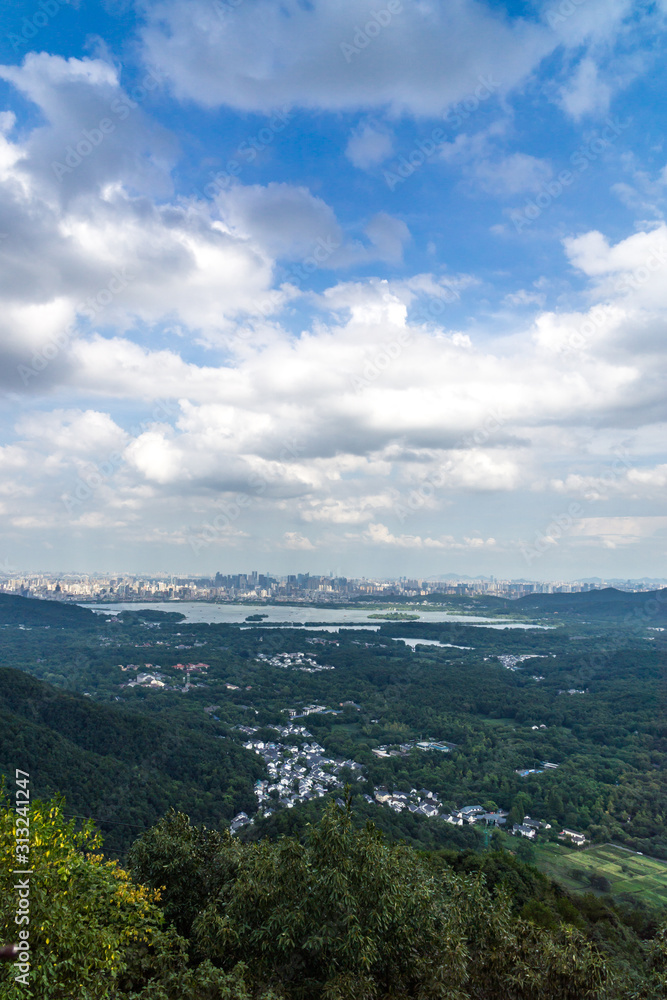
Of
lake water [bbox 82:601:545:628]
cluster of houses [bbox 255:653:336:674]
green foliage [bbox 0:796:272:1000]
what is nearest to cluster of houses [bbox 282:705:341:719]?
cluster of houses [bbox 255:653:336:674]

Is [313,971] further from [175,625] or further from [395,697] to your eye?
[175,625]

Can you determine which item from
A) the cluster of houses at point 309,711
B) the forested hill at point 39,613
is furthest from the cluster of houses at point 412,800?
the forested hill at point 39,613

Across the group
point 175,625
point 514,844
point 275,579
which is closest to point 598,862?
point 514,844

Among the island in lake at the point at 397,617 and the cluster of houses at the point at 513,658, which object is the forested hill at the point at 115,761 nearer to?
the cluster of houses at the point at 513,658

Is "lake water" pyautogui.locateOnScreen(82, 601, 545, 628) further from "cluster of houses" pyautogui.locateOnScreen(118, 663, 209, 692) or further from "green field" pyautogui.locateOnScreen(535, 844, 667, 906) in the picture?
"green field" pyautogui.locateOnScreen(535, 844, 667, 906)

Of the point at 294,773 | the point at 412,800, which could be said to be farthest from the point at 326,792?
the point at 412,800

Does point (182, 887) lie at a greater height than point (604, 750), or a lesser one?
greater
